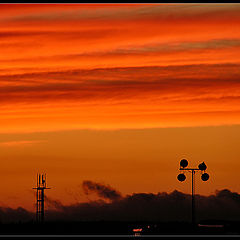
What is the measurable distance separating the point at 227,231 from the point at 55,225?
2063 cm

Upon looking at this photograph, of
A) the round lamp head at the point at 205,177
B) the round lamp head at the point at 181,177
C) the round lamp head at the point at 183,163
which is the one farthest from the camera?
the round lamp head at the point at 205,177

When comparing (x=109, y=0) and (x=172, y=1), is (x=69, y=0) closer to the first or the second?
(x=109, y=0)

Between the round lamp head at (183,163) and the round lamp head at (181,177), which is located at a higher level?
the round lamp head at (183,163)

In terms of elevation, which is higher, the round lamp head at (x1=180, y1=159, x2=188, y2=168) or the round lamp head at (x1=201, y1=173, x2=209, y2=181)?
the round lamp head at (x1=180, y1=159, x2=188, y2=168)

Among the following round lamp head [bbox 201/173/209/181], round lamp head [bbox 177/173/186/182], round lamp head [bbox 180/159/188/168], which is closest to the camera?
round lamp head [bbox 177/173/186/182]

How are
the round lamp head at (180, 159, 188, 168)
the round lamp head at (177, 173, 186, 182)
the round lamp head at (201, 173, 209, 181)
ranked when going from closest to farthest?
the round lamp head at (177, 173, 186, 182) < the round lamp head at (180, 159, 188, 168) < the round lamp head at (201, 173, 209, 181)

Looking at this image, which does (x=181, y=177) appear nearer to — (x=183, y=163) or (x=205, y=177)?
(x=183, y=163)

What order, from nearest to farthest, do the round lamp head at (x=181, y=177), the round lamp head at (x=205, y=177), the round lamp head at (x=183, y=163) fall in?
1. the round lamp head at (x=181, y=177)
2. the round lamp head at (x=183, y=163)
3. the round lamp head at (x=205, y=177)

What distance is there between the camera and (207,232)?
6475cm

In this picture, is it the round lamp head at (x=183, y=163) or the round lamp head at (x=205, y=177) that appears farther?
the round lamp head at (x=205, y=177)

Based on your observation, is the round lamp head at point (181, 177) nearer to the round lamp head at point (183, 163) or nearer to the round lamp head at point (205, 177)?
the round lamp head at point (183, 163)

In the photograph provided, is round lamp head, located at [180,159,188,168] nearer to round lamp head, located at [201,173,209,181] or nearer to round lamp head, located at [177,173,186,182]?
round lamp head, located at [177,173,186,182]

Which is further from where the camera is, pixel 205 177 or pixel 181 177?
pixel 205 177

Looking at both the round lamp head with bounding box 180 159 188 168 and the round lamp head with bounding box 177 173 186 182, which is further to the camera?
the round lamp head with bounding box 180 159 188 168
